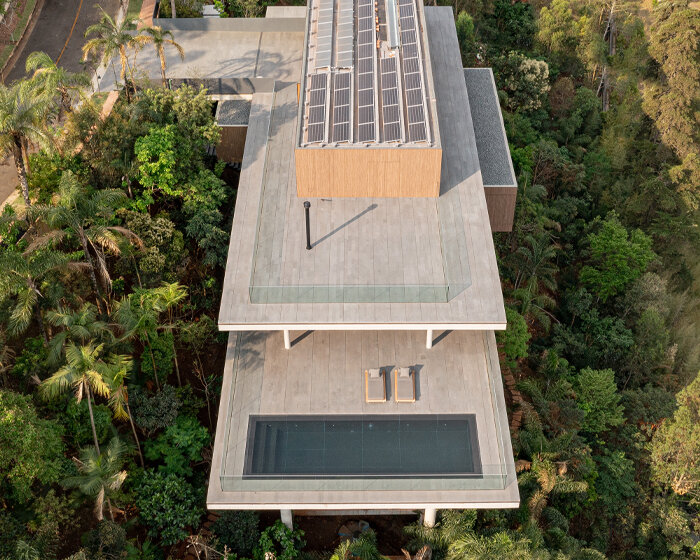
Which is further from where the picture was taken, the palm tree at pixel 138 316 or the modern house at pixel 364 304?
the palm tree at pixel 138 316

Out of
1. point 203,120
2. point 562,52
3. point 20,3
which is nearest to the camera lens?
point 203,120

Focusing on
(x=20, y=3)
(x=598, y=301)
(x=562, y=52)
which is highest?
(x=20, y=3)

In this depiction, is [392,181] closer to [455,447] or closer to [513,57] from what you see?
[455,447]

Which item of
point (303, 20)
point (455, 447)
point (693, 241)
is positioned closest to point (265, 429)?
point (455, 447)

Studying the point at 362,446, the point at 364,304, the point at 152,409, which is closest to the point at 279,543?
the point at 362,446

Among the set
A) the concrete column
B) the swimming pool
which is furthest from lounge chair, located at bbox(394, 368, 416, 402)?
the concrete column

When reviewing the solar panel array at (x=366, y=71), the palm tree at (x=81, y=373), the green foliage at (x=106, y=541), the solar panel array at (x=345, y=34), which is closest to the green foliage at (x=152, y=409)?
the palm tree at (x=81, y=373)

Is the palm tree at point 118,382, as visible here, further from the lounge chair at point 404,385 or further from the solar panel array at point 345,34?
the solar panel array at point 345,34

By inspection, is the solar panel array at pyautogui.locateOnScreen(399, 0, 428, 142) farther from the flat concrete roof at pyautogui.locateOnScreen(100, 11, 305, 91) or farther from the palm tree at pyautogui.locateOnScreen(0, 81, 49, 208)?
the palm tree at pyautogui.locateOnScreen(0, 81, 49, 208)
